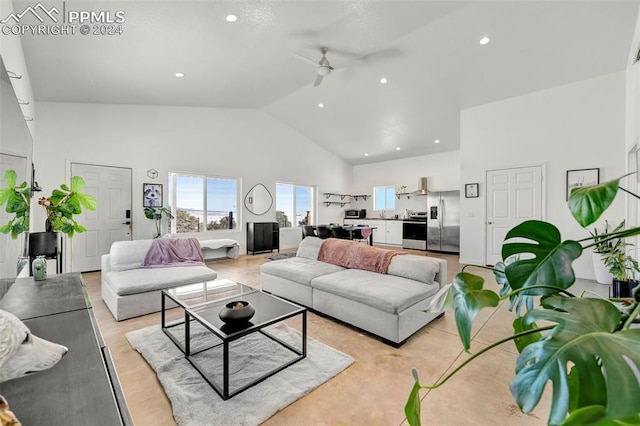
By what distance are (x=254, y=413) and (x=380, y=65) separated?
498cm

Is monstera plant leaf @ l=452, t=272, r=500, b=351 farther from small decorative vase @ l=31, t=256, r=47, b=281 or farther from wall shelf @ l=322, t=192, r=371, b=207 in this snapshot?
wall shelf @ l=322, t=192, r=371, b=207

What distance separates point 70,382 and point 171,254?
3.13 m

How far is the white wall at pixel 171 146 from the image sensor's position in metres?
4.48

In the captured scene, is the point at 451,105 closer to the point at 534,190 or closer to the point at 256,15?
the point at 534,190

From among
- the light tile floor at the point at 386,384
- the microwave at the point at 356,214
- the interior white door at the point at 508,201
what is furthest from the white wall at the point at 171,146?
the interior white door at the point at 508,201

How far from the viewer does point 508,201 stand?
5.06 meters

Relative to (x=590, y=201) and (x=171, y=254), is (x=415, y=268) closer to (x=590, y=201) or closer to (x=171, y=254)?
(x=590, y=201)

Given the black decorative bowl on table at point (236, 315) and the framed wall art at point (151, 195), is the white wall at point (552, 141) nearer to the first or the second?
the black decorative bowl on table at point (236, 315)

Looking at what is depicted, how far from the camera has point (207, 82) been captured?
4.63 m

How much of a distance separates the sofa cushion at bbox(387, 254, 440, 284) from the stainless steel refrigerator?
4.47 meters

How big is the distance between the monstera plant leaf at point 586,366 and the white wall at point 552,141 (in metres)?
5.37

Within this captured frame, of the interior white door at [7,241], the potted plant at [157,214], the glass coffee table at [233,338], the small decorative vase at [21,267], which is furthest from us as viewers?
the potted plant at [157,214]

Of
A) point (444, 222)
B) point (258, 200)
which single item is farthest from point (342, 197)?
point (444, 222)

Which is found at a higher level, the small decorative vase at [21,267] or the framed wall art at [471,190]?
the framed wall art at [471,190]
